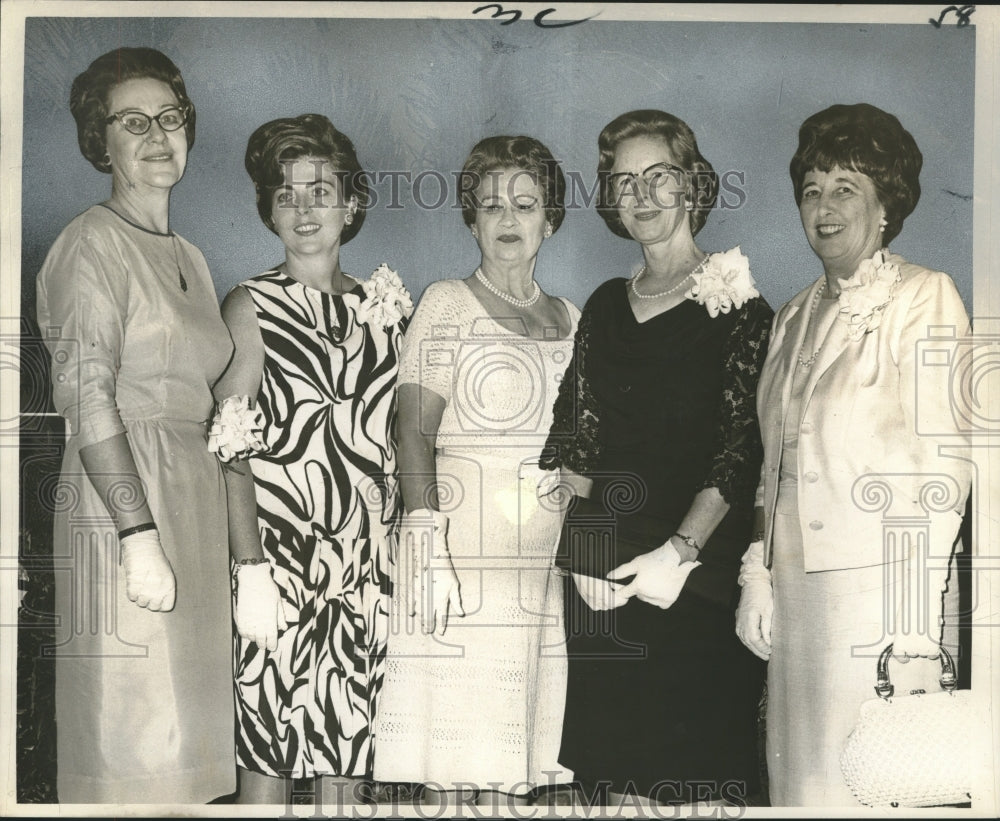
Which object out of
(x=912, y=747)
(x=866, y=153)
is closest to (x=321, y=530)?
(x=912, y=747)

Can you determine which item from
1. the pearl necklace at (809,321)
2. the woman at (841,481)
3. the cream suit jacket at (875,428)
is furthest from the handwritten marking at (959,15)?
the pearl necklace at (809,321)

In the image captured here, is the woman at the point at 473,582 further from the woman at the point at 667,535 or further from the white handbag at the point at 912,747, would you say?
the white handbag at the point at 912,747

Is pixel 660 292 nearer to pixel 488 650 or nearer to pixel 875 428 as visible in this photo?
pixel 875 428

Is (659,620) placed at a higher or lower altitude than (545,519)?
lower

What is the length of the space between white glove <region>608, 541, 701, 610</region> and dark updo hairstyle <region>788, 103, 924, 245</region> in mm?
1219

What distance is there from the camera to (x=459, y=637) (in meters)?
3.34

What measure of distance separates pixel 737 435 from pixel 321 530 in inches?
53.7

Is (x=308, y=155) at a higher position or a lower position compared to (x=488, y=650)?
higher

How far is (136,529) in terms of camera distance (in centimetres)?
332

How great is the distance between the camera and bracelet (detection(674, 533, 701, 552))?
3318 mm

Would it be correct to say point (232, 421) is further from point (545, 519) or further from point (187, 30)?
point (187, 30)

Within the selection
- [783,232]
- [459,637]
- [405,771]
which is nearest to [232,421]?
[459,637]

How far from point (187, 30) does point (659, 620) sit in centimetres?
246

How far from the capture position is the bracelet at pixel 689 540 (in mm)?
3318
